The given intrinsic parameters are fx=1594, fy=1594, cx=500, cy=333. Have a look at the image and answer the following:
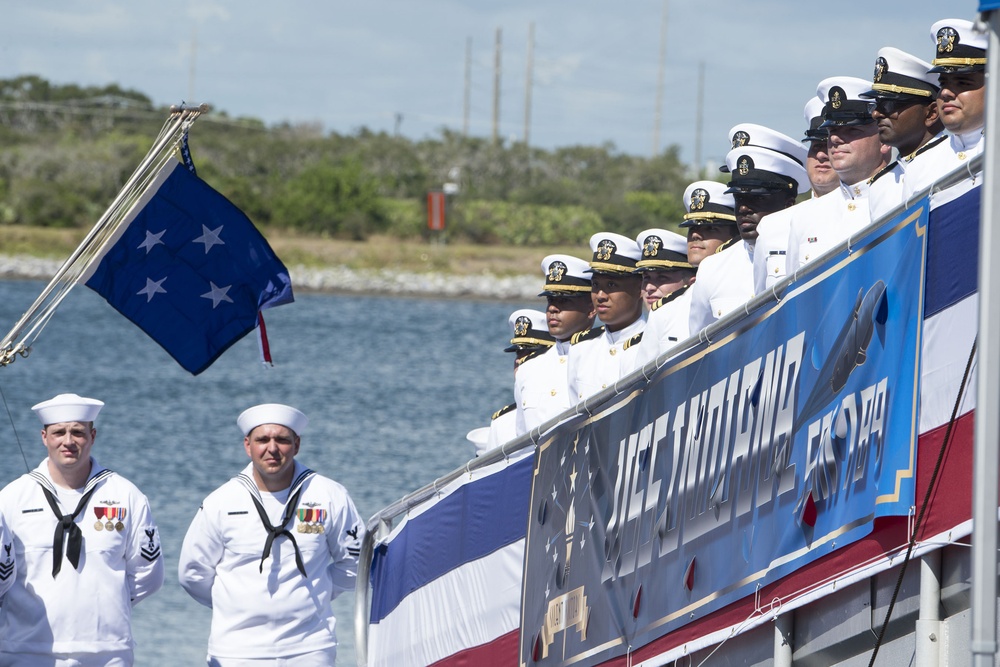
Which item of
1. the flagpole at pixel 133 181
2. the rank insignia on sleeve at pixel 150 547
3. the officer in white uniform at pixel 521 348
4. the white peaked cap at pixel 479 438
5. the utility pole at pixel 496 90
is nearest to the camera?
the rank insignia on sleeve at pixel 150 547

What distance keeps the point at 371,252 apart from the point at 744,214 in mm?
56997

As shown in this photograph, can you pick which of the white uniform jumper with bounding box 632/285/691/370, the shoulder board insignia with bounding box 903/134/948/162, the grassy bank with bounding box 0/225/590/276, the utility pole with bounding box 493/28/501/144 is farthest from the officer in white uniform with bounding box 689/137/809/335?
the utility pole with bounding box 493/28/501/144

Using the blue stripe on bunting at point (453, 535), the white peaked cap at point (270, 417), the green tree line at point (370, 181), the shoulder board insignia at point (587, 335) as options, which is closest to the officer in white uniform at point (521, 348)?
the shoulder board insignia at point (587, 335)

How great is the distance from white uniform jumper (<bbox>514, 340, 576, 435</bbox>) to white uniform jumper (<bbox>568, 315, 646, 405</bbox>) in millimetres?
444

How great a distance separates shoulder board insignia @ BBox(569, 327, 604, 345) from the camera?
7.93 meters

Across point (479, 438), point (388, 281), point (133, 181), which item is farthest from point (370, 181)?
point (133, 181)

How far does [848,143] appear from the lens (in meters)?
6.15

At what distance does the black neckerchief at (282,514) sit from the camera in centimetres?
696

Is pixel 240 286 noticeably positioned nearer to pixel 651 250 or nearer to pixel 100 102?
pixel 651 250

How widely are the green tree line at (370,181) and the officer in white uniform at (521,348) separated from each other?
4679 cm

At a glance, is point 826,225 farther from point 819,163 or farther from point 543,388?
point 543,388

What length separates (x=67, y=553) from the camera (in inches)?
272

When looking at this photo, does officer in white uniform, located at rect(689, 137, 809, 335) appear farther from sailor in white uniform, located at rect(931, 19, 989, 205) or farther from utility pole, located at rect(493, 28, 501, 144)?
utility pole, located at rect(493, 28, 501, 144)

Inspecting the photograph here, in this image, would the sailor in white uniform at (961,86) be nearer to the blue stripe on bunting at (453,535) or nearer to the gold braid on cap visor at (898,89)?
the gold braid on cap visor at (898,89)
